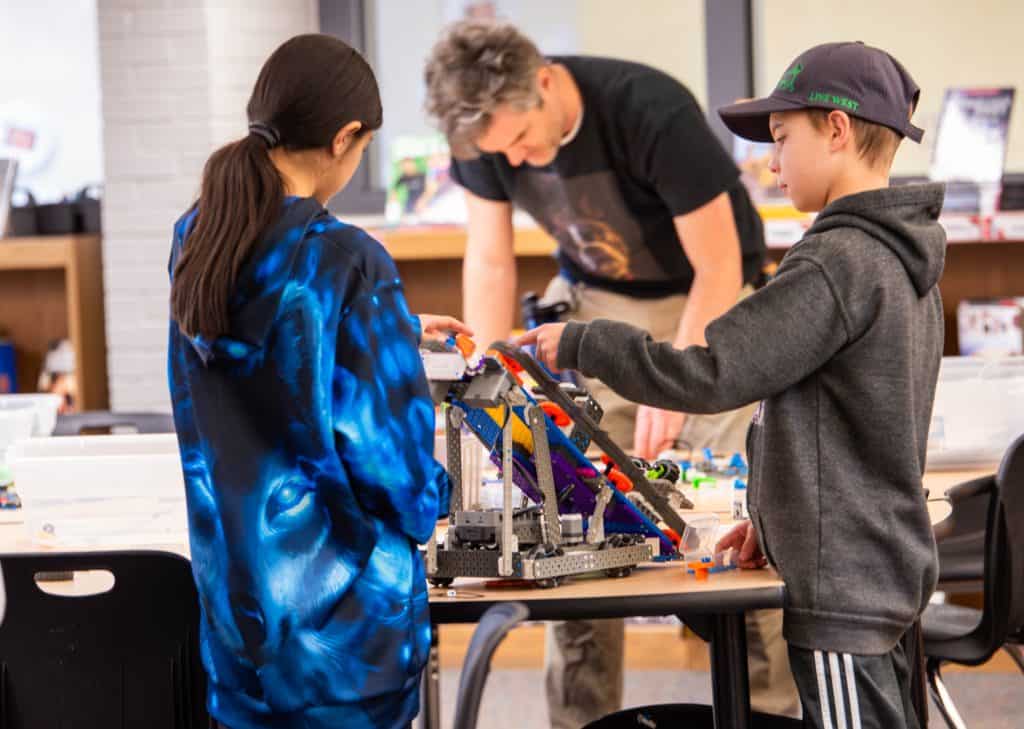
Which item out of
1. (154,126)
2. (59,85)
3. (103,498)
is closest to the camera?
(103,498)

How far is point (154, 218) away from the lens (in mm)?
4633

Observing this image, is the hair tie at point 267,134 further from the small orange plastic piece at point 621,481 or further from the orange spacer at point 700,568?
the orange spacer at point 700,568

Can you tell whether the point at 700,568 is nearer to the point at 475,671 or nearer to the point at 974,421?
the point at 475,671

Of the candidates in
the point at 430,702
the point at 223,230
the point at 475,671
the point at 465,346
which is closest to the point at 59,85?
the point at 430,702

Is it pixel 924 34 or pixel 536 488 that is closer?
pixel 536 488

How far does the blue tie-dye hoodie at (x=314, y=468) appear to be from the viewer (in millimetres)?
1468

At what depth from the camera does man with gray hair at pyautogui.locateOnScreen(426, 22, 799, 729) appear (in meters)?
2.69

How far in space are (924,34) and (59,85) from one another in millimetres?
3198

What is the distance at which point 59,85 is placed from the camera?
5.42 m

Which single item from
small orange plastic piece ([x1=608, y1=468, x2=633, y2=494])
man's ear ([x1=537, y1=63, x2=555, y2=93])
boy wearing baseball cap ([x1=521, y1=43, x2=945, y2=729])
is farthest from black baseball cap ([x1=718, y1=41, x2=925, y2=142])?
man's ear ([x1=537, y1=63, x2=555, y2=93])

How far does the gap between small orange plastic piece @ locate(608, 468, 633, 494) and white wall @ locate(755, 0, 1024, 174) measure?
348 centimetres

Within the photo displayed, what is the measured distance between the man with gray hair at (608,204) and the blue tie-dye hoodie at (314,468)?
1.22 metres

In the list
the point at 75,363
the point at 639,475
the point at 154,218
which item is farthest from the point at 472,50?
the point at 75,363

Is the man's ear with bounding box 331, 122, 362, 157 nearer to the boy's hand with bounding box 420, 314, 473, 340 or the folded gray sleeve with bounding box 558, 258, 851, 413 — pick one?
the boy's hand with bounding box 420, 314, 473, 340
